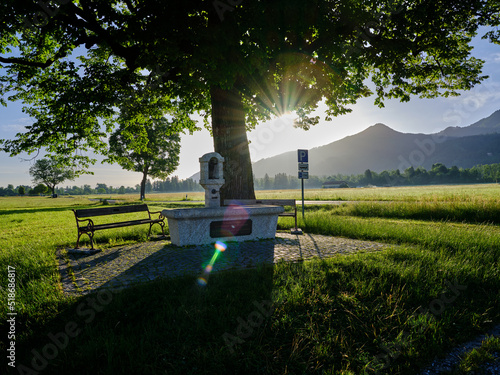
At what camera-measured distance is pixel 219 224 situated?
23.3 feet

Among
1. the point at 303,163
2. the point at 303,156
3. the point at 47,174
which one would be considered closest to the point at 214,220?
the point at 303,163

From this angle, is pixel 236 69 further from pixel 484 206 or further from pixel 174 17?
pixel 484 206

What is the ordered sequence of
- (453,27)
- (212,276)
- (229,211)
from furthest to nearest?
(453,27), (229,211), (212,276)

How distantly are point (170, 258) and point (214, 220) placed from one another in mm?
1749

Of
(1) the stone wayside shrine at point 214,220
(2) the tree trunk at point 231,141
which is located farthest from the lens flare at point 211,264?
(2) the tree trunk at point 231,141

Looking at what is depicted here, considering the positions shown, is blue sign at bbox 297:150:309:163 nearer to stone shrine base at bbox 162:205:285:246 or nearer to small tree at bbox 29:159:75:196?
stone shrine base at bbox 162:205:285:246

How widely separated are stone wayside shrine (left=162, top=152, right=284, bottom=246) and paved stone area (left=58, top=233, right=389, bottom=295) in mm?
317

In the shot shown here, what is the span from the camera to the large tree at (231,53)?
6762 mm

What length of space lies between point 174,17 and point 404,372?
826 centimetres

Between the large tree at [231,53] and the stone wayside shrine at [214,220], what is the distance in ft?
4.67

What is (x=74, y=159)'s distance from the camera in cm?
1296

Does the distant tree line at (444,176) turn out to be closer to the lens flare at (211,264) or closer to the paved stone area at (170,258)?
the paved stone area at (170,258)

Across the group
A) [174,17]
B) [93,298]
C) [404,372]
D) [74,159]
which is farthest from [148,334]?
[74,159]

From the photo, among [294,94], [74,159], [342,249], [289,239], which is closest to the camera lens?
[342,249]
